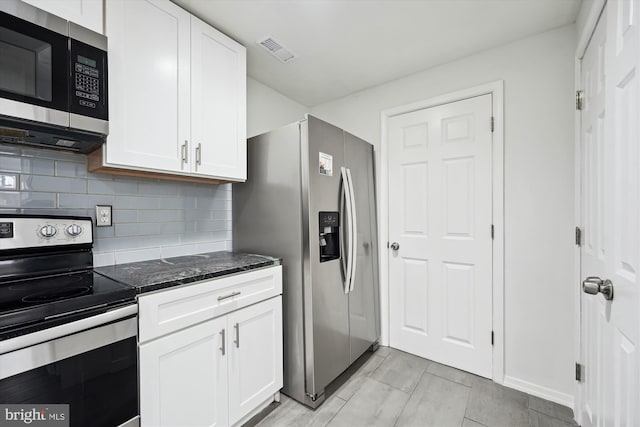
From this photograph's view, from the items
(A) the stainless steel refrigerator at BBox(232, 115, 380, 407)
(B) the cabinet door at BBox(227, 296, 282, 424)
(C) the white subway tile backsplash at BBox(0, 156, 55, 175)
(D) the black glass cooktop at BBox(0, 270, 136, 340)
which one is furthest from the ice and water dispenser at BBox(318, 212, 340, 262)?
(C) the white subway tile backsplash at BBox(0, 156, 55, 175)

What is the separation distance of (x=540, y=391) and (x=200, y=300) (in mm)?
2319

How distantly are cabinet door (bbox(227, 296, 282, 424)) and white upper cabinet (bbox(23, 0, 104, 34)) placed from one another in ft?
5.12

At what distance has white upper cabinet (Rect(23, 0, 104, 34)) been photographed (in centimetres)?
114

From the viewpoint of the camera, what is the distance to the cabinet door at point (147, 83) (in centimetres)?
133

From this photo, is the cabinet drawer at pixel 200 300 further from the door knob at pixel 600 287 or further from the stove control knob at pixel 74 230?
the door knob at pixel 600 287

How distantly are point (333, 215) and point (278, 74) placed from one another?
1.41m

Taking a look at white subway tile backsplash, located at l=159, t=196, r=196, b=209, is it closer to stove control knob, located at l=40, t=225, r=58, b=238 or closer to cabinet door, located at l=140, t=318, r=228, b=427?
stove control knob, located at l=40, t=225, r=58, b=238

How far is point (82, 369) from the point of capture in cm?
96

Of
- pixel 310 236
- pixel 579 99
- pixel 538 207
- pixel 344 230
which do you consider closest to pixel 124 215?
pixel 310 236

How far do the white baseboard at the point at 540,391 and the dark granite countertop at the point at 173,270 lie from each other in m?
1.91

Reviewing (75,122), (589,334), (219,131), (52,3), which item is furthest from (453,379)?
(52,3)

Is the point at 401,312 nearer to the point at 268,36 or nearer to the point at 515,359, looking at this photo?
the point at 515,359

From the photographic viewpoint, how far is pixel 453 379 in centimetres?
209

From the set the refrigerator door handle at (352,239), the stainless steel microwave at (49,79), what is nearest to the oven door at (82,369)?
the stainless steel microwave at (49,79)
